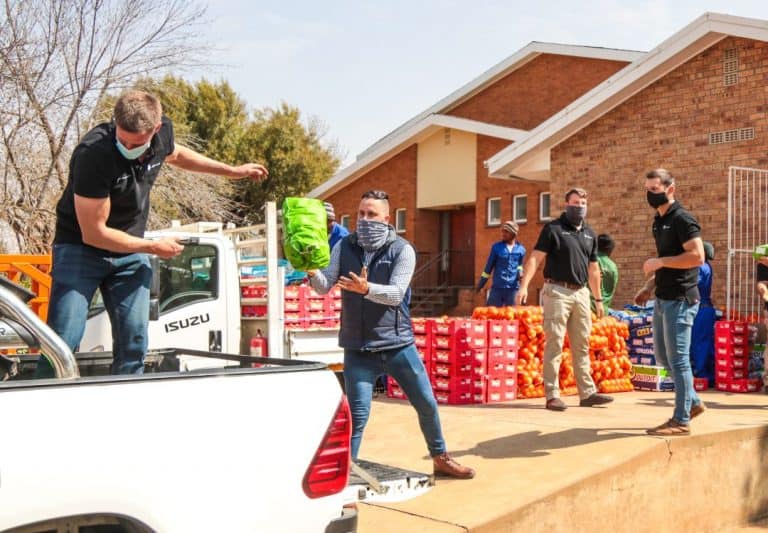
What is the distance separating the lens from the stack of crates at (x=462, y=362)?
937cm

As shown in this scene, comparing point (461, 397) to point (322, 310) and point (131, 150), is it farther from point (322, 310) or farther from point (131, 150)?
point (131, 150)

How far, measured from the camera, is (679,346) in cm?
693

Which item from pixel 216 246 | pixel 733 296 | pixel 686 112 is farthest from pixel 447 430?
pixel 686 112

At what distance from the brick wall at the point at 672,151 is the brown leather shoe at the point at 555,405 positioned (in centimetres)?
657

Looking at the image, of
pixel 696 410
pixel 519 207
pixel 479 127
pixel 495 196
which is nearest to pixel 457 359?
pixel 696 410

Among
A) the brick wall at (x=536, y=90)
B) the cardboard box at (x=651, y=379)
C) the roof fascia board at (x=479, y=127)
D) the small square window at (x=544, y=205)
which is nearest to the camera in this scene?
the cardboard box at (x=651, y=379)

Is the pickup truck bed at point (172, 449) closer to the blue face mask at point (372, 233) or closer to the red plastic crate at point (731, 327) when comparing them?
the blue face mask at point (372, 233)

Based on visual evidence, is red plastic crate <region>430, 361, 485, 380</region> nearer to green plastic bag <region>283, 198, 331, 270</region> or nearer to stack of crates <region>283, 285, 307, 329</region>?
stack of crates <region>283, 285, 307, 329</region>

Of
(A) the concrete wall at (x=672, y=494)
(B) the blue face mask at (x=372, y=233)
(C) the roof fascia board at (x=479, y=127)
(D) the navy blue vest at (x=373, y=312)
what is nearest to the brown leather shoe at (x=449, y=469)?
(A) the concrete wall at (x=672, y=494)

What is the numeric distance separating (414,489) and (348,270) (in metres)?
1.46

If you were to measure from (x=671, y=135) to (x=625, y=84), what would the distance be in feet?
4.04

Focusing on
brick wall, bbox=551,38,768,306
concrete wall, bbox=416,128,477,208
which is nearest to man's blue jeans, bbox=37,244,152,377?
brick wall, bbox=551,38,768,306

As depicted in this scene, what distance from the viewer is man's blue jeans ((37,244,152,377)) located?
13.6 feet

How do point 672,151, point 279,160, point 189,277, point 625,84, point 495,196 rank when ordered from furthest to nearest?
point 279,160 < point 495,196 < point 625,84 < point 672,151 < point 189,277
